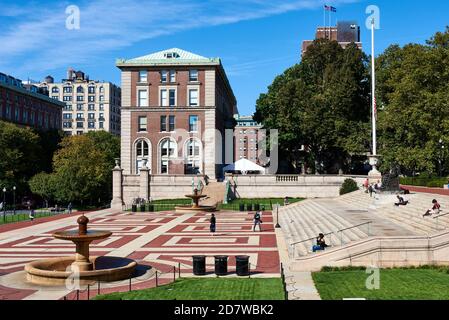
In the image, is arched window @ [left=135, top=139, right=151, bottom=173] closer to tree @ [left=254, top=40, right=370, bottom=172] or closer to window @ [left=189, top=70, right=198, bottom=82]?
window @ [left=189, top=70, right=198, bottom=82]

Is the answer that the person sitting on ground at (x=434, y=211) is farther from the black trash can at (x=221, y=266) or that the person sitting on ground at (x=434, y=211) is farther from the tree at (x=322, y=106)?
the tree at (x=322, y=106)

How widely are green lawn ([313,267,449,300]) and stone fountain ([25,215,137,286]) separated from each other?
7715 mm

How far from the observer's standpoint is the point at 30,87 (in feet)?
371

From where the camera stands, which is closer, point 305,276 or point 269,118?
point 305,276

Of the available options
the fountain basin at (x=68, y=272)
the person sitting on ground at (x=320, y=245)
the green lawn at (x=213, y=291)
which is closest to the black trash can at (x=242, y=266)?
the green lawn at (x=213, y=291)

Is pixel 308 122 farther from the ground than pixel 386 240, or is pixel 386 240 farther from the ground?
pixel 308 122

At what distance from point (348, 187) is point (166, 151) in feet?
86.5

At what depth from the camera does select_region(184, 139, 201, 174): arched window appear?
2761 inches

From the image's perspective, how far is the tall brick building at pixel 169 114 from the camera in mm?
70000

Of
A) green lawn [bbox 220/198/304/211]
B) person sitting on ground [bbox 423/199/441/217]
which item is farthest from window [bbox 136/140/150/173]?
person sitting on ground [bbox 423/199/441/217]

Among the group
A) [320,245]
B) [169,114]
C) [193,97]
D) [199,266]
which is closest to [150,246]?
[199,266]

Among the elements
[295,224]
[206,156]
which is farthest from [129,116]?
[295,224]
